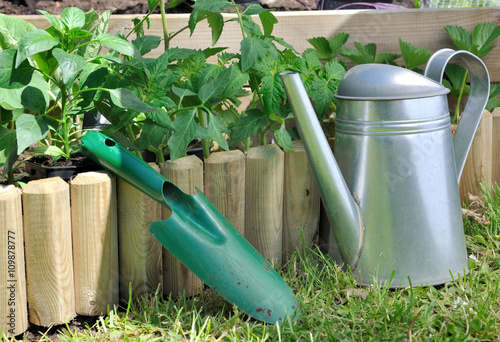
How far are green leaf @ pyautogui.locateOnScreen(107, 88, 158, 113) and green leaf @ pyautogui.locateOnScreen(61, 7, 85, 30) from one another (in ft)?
0.51

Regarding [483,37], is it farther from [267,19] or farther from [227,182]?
[227,182]

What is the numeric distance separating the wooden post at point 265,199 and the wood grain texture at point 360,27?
0.49m

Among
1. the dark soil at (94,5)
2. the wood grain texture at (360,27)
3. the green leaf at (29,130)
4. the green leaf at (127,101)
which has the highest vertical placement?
the dark soil at (94,5)

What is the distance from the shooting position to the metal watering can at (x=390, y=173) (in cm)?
137

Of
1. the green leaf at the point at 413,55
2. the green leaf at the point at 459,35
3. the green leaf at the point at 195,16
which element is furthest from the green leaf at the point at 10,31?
the green leaf at the point at 459,35

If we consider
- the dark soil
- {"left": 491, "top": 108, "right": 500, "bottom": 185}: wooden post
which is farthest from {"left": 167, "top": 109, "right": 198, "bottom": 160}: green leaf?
the dark soil

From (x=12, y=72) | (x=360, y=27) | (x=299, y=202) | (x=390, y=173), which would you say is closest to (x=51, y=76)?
(x=12, y=72)

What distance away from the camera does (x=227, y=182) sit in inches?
57.4

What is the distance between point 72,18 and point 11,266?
549 mm

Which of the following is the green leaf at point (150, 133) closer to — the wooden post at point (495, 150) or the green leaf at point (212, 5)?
the green leaf at point (212, 5)

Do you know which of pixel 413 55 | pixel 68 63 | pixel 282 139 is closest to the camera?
pixel 68 63

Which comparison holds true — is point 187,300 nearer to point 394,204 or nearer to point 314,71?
point 394,204

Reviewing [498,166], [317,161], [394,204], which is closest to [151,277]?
[317,161]

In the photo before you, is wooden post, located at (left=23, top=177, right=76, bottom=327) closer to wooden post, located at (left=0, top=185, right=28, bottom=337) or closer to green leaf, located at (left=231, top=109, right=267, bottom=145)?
wooden post, located at (left=0, top=185, right=28, bottom=337)
